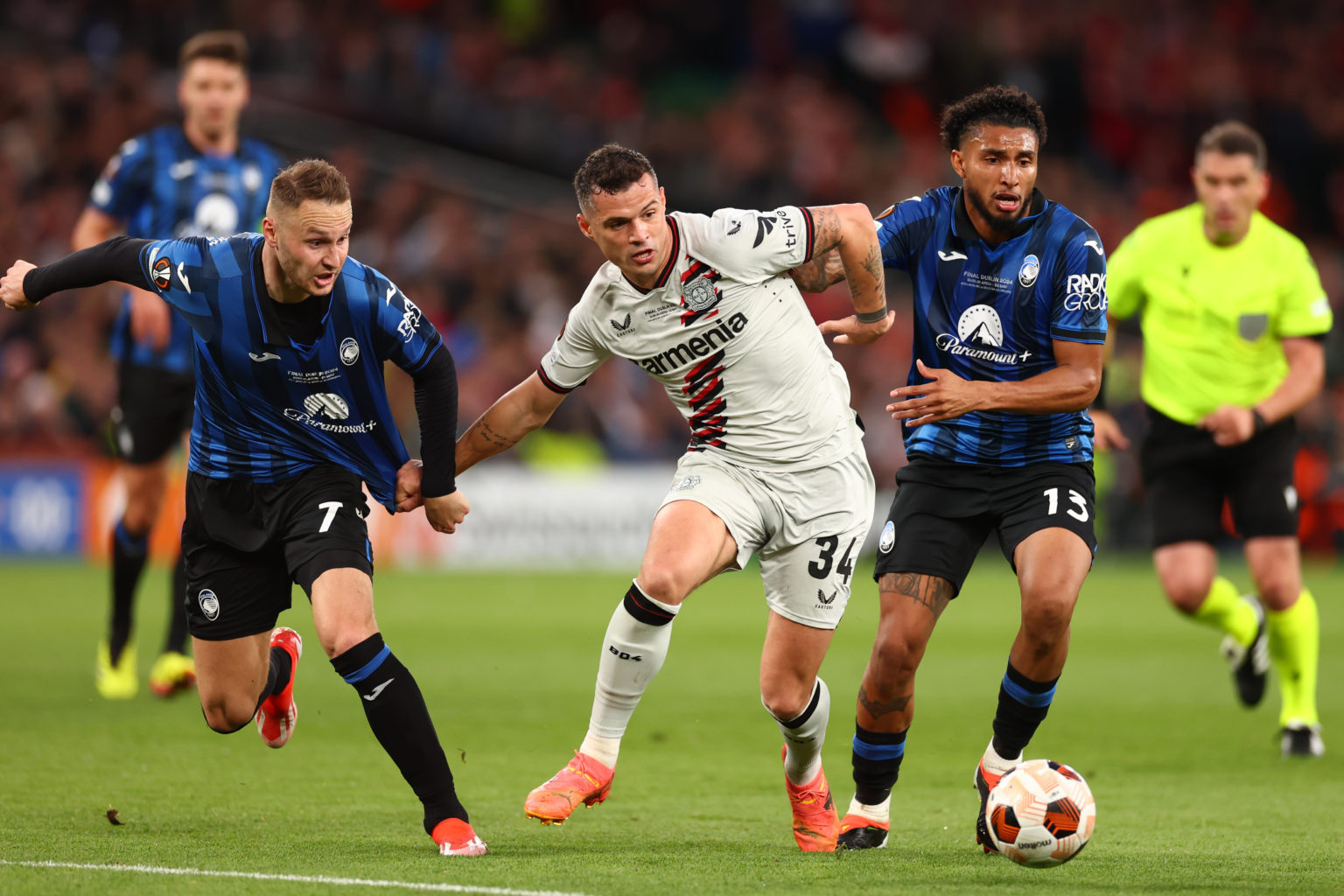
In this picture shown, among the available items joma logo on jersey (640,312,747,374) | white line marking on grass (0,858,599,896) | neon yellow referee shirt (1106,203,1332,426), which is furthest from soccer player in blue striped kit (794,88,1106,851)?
neon yellow referee shirt (1106,203,1332,426)

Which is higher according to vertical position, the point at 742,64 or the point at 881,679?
the point at 742,64

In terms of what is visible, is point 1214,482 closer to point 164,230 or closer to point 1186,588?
point 1186,588

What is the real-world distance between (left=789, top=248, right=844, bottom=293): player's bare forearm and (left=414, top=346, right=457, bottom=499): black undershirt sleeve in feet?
4.01

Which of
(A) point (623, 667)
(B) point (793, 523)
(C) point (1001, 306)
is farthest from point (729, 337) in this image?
(A) point (623, 667)

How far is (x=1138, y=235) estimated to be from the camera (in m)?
7.71

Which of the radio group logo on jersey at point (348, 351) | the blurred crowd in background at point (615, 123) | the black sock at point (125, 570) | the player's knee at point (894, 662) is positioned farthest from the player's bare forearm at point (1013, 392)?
the blurred crowd in background at point (615, 123)

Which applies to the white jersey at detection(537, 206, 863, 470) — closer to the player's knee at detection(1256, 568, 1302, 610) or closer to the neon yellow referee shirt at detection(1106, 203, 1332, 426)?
the neon yellow referee shirt at detection(1106, 203, 1332, 426)

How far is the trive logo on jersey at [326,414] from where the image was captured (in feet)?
17.6

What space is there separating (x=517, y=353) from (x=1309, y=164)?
36.4 ft

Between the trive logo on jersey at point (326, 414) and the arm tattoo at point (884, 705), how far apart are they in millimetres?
1879

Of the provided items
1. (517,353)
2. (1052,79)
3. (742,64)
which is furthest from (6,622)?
(1052,79)

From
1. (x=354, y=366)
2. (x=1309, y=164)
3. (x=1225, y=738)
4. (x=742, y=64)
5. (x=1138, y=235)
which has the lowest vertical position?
(x=1225, y=738)

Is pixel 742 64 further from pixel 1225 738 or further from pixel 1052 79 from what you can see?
pixel 1225 738

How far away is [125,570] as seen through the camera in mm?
8234
